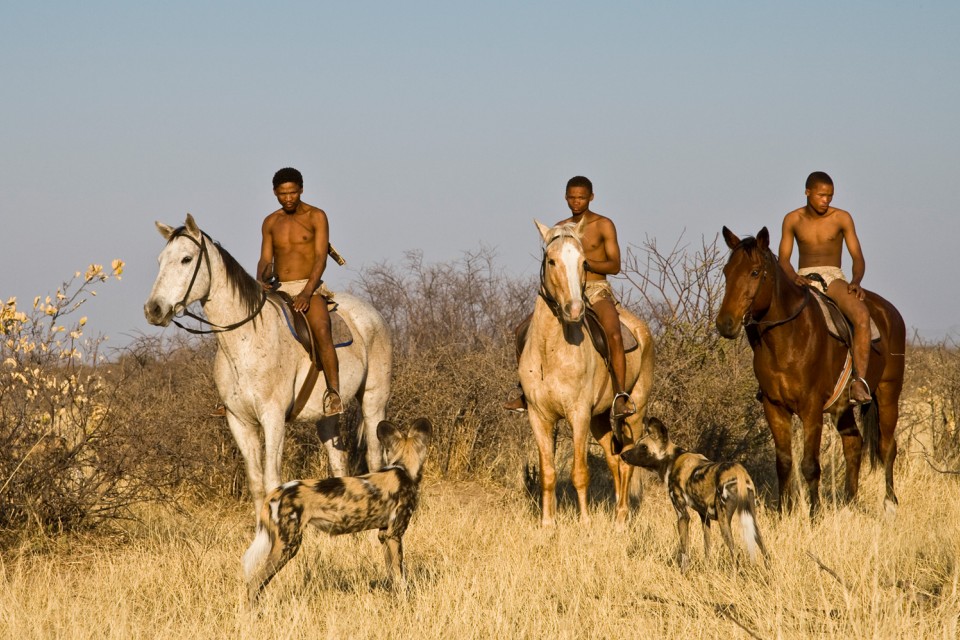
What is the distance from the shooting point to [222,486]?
451 inches

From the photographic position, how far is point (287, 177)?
958cm

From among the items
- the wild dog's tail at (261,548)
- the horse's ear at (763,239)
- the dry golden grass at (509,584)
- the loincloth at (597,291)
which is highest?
the horse's ear at (763,239)

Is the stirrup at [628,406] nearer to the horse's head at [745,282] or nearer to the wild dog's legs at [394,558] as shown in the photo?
the horse's head at [745,282]

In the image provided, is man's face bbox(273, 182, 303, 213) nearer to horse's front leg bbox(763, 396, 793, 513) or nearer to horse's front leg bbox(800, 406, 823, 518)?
horse's front leg bbox(763, 396, 793, 513)

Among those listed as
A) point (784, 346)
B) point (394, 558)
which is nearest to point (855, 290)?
point (784, 346)

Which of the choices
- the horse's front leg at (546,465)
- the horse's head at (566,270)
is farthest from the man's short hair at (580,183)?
the horse's front leg at (546,465)

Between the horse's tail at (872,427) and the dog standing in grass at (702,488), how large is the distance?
14.1 ft

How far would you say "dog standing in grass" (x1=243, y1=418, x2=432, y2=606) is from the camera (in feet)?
20.5

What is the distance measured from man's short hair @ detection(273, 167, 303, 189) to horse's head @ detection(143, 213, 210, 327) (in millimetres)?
1223

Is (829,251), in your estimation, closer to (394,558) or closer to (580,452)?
(580,452)

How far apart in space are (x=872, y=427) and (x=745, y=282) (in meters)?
3.10

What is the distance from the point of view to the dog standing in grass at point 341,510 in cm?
624

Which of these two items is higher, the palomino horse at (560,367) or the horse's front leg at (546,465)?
the palomino horse at (560,367)

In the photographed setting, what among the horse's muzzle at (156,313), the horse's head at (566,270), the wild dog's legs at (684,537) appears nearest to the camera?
the wild dog's legs at (684,537)
